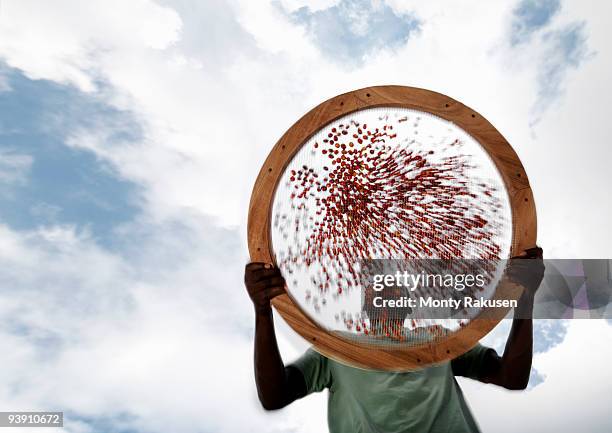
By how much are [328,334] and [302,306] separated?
Answer: 89 mm

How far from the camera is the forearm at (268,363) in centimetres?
132

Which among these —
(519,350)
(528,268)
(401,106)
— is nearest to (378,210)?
(401,106)

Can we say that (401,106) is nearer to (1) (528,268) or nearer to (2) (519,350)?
(1) (528,268)

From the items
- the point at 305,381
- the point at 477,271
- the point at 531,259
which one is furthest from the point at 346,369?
the point at 531,259

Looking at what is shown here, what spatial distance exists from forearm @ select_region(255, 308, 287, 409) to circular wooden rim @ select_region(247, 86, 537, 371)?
49 mm

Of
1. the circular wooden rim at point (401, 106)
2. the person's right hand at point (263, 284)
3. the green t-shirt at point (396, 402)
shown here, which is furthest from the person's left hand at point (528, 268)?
the person's right hand at point (263, 284)

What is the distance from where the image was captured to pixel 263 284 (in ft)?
4.27

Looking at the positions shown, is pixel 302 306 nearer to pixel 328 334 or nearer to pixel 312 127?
pixel 328 334

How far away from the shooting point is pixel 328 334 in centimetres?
129

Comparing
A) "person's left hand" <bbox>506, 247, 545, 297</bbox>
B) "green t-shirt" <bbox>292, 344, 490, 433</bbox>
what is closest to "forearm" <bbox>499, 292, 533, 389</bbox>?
"person's left hand" <bbox>506, 247, 545, 297</bbox>

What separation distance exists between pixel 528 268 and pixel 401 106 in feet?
1.58

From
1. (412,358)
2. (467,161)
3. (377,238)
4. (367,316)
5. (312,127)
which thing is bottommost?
(412,358)

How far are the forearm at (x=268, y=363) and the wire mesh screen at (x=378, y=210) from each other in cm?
9

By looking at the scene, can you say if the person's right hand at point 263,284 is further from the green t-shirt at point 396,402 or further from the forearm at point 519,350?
the forearm at point 519,350
